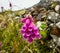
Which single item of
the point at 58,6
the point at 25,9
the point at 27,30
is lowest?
the point at 25,9

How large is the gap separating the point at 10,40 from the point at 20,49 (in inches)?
12.5

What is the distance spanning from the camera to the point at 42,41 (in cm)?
374

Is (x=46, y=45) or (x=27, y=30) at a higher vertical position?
(x=27, y=30)

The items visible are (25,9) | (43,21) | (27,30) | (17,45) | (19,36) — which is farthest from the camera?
(25,9)

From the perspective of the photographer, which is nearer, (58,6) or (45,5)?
(58,6)

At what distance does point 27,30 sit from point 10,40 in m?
1.09

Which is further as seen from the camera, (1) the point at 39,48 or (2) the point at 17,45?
(1) the point at 39,48

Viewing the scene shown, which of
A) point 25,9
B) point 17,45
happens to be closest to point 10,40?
point 17,45

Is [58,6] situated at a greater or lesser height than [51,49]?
greater

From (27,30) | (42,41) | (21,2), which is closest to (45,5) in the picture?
(21,2)

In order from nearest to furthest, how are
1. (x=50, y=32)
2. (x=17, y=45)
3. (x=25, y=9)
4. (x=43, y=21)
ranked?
(x=17, y=45) < (x=50, y=32) < (x=43, y=21) < (x=25, y=9)

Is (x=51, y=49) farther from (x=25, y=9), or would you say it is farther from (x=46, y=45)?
(x=25, y=9)

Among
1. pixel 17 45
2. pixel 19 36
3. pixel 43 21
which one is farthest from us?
pixel 43 21

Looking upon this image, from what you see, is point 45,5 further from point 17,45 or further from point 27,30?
point 27,30
